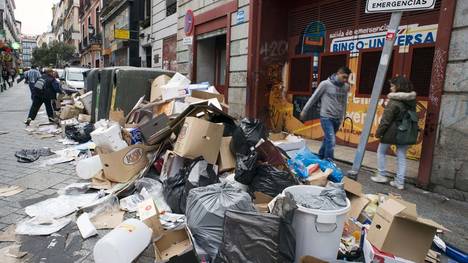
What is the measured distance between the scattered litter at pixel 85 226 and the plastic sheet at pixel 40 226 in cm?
16

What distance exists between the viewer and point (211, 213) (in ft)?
8.41

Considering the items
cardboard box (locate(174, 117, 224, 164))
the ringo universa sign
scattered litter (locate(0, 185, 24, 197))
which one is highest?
the ringo universa sign

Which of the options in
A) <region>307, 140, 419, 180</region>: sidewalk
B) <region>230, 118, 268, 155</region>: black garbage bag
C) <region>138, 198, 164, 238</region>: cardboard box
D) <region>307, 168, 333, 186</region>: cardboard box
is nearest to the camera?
<region>138, 198, 164, 238</region>: cardboard box

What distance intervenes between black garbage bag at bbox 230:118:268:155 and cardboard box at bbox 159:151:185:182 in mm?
628

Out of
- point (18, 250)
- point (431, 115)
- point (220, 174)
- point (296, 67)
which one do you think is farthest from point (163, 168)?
point (296, 67)

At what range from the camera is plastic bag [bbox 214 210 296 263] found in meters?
2.11

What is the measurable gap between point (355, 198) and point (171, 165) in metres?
2.02

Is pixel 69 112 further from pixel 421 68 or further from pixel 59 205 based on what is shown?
pixel 421 68

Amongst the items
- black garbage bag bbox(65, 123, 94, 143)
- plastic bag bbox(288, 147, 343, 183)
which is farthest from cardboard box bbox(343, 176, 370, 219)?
black garbage bag bbox(65, 123, 94, 143)

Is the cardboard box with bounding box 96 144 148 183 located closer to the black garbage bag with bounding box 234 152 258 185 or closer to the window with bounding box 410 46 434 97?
the black garbage bag with bounding box 234 152 258 185

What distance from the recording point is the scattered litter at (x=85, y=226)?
303cm

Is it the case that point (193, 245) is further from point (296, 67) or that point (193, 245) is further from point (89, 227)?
point (296, 67)

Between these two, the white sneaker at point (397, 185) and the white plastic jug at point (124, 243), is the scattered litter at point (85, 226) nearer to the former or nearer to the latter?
the white plastic jug at point (124, 243)

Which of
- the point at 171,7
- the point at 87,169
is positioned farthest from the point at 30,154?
the point at 171,7
